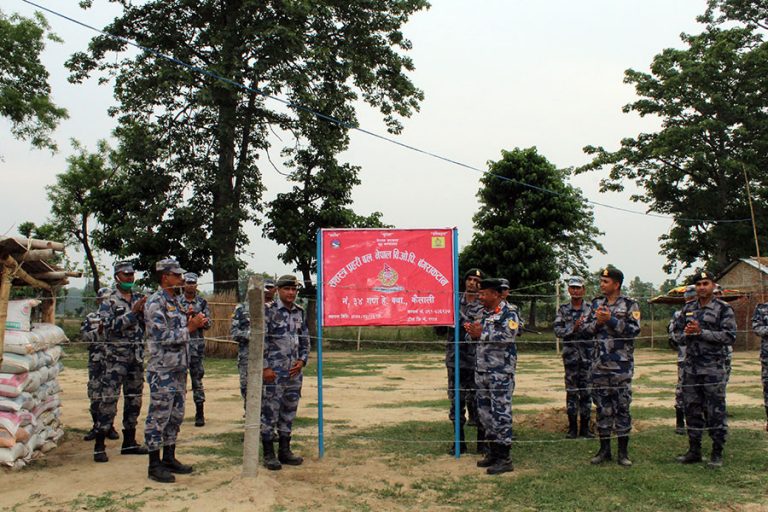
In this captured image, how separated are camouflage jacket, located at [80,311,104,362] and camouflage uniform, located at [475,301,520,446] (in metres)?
3.99

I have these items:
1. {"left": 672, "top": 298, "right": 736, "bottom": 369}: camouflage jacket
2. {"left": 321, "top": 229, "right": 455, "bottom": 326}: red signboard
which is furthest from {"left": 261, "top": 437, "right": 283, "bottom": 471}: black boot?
{"left": 672, "top": 298, "right": 736, "bottom": 369}: camouflage jacket

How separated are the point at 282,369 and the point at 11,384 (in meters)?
2.34

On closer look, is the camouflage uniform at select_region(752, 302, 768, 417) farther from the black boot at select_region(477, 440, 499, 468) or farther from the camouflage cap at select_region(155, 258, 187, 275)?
the camouflage cap at select_region(155, 258, 187, 275)

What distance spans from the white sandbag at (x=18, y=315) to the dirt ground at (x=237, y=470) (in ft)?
4.23

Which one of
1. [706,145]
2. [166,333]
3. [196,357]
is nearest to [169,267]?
[166,333]

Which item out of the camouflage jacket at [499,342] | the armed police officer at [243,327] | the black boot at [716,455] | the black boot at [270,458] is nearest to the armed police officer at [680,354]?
the black boot at [716,455]

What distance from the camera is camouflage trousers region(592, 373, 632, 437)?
612cm

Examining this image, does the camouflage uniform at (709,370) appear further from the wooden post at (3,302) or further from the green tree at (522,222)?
the green tree at (522,222)

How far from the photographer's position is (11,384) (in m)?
5.75

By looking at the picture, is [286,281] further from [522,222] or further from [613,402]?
[522,222]

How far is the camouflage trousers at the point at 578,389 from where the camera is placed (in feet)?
24.2

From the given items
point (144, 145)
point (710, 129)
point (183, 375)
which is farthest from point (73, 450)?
point (710, 129)

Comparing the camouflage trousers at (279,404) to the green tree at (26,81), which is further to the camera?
the green tree at (26,81)

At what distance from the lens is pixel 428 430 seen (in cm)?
802
